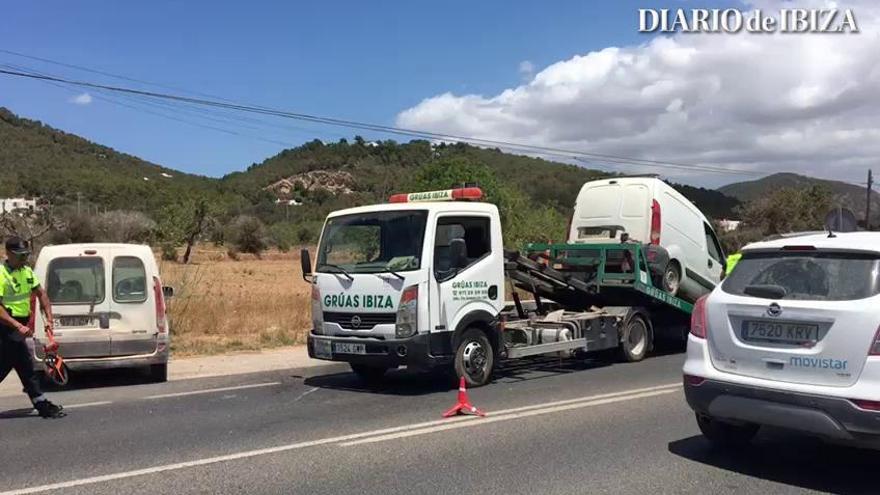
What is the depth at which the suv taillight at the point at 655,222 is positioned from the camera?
1261 cm

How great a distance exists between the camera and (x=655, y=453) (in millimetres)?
6516

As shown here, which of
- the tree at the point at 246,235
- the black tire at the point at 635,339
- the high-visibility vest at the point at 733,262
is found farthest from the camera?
the tree at the point at 246,235

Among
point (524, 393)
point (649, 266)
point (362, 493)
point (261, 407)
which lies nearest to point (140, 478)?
point (362, 493)

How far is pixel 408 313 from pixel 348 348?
36.1 inches

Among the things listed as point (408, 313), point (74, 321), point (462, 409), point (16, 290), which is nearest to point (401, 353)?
point (408, 313)

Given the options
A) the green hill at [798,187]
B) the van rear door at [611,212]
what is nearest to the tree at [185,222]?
the green hill at [798,187]

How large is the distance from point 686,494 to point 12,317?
22.3ft

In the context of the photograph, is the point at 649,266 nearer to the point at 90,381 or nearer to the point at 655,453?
the point at 655,453

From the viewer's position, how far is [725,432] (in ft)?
21.7

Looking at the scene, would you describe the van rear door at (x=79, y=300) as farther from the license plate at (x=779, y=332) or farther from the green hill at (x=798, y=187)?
the green hill at (x=798, y=187)

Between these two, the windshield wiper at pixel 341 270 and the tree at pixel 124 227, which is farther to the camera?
the tree at pixel 124 227

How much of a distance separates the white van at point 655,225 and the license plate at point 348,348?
5161 millimetres

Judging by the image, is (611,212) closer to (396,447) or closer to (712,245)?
(712,245)

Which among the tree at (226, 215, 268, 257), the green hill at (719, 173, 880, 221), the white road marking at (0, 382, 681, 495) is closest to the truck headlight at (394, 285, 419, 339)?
the white road marking at (0, 382, 681, 495)
